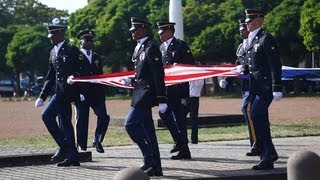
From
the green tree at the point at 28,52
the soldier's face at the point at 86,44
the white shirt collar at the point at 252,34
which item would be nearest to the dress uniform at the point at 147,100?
the white shirt collar at the point at 252,34

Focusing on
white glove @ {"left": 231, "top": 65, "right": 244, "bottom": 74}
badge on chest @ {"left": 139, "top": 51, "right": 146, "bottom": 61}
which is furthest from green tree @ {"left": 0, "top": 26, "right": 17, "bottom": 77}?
badge on chest @ {"left": 139, "top": 51, "right": 146, "bottom": 61}

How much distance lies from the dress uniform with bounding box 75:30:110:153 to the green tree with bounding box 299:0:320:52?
29216 millimetres

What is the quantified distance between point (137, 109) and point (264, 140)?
6.09ft

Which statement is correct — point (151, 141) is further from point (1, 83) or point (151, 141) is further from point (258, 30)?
point (1, 83)

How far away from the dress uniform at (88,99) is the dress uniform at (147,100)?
253 cm

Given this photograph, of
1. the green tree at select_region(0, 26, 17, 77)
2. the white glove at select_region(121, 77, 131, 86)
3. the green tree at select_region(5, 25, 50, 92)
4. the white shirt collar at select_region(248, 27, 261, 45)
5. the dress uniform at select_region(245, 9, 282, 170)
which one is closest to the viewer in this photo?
the dress uniform at select_region(245, 9, 282, 170)

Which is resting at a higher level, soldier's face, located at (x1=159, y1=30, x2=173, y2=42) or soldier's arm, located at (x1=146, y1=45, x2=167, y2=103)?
soldier's face, located at (x1=159, y1=30, x2=173, y2=42)

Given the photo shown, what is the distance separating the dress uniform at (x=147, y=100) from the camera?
10.5 m

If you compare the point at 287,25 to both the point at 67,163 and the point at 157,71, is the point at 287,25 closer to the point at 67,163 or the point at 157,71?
the point at 67,163

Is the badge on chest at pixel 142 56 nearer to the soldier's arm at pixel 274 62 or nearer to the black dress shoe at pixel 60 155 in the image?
the soldier's arm at pixel 274 62

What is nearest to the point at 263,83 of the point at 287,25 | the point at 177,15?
the point at 177,15

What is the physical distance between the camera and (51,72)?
12.5 m

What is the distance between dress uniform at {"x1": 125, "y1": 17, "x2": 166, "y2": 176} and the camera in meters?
10.5

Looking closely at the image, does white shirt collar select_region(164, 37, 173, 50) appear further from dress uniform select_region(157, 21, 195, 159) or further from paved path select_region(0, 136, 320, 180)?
Result: paved path select_region(0, 136, 320, 180)
